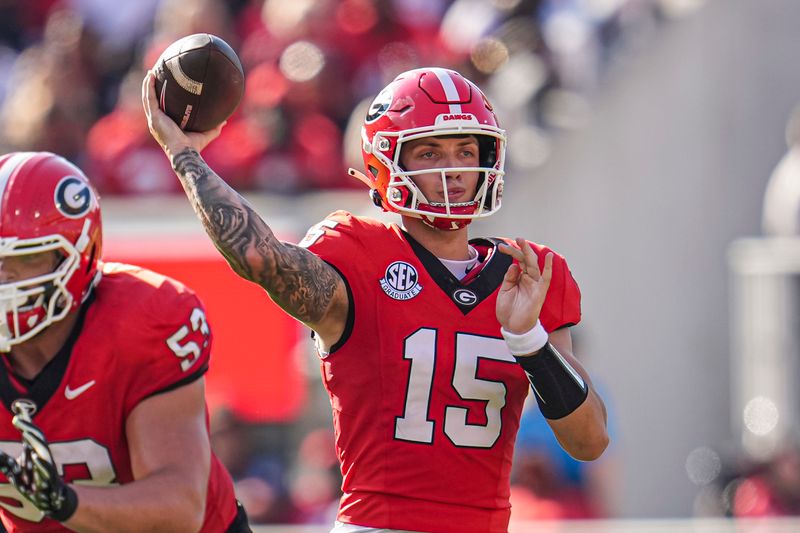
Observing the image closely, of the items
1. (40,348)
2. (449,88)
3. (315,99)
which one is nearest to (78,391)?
(40,348)

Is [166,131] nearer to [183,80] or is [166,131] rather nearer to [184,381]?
[183,80]

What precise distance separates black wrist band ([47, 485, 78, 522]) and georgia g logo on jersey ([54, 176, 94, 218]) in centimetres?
84

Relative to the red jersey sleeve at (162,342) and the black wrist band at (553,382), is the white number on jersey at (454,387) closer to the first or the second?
the black wrist band at (553,382)

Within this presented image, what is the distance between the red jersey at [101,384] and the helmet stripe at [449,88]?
3.02 ft

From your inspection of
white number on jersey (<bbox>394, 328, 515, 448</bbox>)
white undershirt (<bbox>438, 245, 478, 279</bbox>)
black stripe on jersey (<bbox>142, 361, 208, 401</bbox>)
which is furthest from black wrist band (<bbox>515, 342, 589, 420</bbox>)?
black stripe on jersey (<bbox>142, 361, 208, 401</bbox>)

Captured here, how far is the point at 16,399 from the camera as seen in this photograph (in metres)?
3.84

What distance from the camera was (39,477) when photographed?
3.28 m

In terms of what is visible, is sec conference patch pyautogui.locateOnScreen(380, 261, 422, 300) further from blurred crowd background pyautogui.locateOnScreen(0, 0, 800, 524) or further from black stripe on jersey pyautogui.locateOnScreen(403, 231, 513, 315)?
blurred crowd background pyautogui.locateOnScreen(0, 0, 800, 524)

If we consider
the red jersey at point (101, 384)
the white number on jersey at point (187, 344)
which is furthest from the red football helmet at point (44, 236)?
the white number on jersey at point (187, 344)

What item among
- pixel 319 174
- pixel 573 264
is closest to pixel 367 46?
pixel 319 174

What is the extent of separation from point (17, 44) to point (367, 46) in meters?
3.23

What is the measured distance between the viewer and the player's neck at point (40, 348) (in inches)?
153

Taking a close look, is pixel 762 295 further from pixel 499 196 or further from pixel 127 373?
pixel 127 373

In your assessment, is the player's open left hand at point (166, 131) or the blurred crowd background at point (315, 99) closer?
the player's open left hand at point (166, 131)
